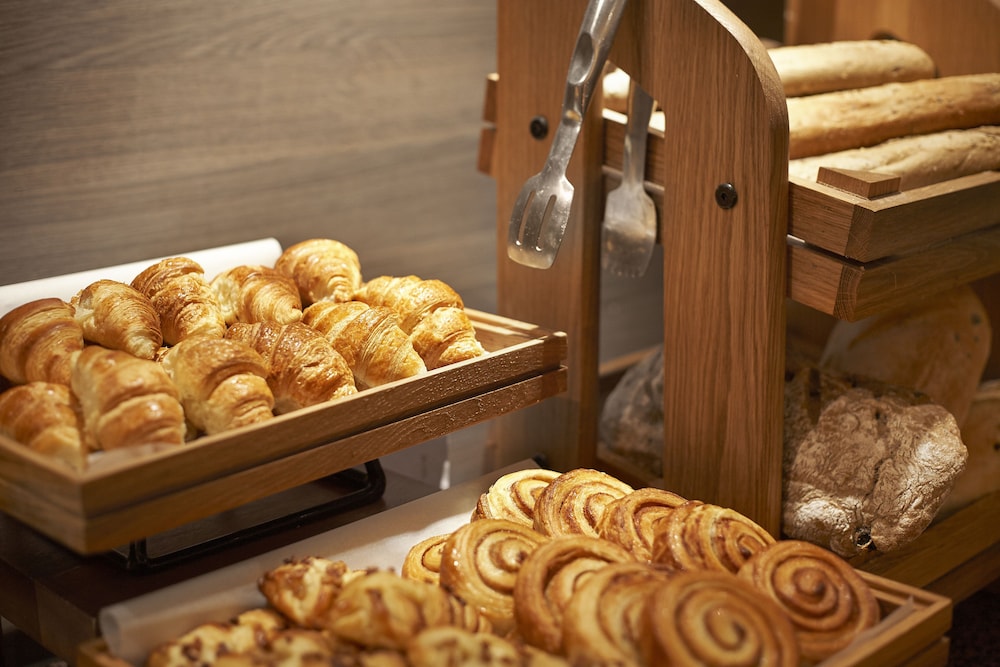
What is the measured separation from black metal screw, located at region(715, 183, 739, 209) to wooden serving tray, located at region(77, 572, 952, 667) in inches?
19.7

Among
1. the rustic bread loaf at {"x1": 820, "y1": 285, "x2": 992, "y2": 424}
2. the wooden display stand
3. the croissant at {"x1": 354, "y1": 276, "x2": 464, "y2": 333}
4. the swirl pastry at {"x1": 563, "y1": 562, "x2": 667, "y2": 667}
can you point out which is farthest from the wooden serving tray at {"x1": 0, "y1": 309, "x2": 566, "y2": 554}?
the rustic bread loaf at {"x1": 820, "y1": 285, "x2": 992, "y2": 424}

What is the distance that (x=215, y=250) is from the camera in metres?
1.58

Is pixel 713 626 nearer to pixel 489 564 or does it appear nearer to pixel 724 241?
pixel 489 564

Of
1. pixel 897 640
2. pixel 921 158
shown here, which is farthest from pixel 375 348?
pixel 921 158

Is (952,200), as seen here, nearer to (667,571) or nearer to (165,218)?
(667,571)

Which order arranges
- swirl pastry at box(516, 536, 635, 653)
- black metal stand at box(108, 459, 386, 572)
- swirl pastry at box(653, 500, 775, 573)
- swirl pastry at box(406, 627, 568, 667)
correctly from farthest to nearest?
black metal stand at box(108, 459, 386, 572) < swirl pastry at box(653, 500, 775, 573) < swirl pastry at box(516, 536, 635, 653) < swirl pastry at box(406, 627, 568, 667)

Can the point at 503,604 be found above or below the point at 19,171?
below

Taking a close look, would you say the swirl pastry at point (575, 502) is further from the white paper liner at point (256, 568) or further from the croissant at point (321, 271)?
the croissant at point (321, 271)

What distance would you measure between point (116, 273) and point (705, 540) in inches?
35.0

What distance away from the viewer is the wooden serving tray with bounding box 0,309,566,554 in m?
1.00

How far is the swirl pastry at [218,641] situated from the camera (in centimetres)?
103

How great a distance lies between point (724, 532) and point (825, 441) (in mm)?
382

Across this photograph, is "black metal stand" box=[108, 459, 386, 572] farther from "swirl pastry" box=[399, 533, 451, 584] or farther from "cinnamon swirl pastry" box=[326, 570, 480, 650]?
"cinnamon swirl pastry" box=[326, 570, 480, 650]

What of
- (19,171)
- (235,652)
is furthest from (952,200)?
(19,171)
